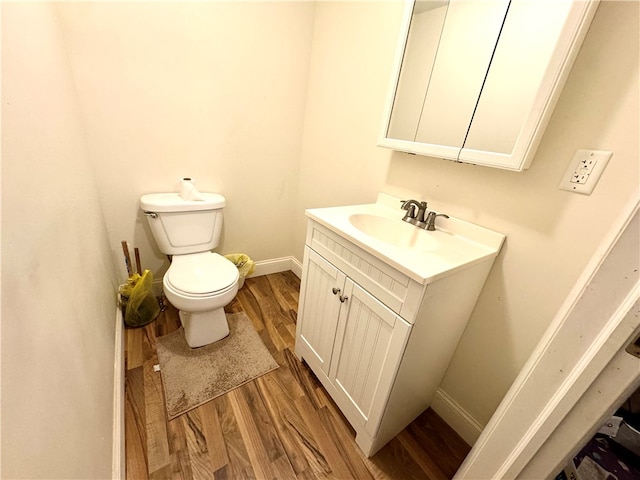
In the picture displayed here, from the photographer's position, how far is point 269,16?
1523mm

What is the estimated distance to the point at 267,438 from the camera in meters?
1.07

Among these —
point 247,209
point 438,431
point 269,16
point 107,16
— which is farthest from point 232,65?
point 438,431

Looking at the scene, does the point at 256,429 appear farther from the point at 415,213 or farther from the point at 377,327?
the point at 415,213

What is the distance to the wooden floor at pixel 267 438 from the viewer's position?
0.98m

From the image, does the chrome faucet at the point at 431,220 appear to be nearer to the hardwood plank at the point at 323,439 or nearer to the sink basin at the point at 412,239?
the sink basin at the point at 412,239

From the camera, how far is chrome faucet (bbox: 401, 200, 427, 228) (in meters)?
1.12

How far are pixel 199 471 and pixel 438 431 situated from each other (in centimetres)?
103

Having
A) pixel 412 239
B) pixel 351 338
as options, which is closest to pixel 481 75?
pixel 412 239

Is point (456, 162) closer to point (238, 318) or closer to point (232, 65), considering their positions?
point (232, 65)

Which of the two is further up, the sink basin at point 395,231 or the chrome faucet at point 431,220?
the chrome faucet at point 431,220

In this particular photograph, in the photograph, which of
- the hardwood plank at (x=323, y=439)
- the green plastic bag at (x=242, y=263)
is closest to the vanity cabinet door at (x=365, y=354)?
the hardwood plank at (x=323, y=439)

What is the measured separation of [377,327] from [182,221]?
4.20 feet

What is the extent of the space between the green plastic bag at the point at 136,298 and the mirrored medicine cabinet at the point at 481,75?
1557mm

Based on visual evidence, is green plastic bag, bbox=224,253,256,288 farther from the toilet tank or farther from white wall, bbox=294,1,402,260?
white wall, bbox=294,1,402,260
